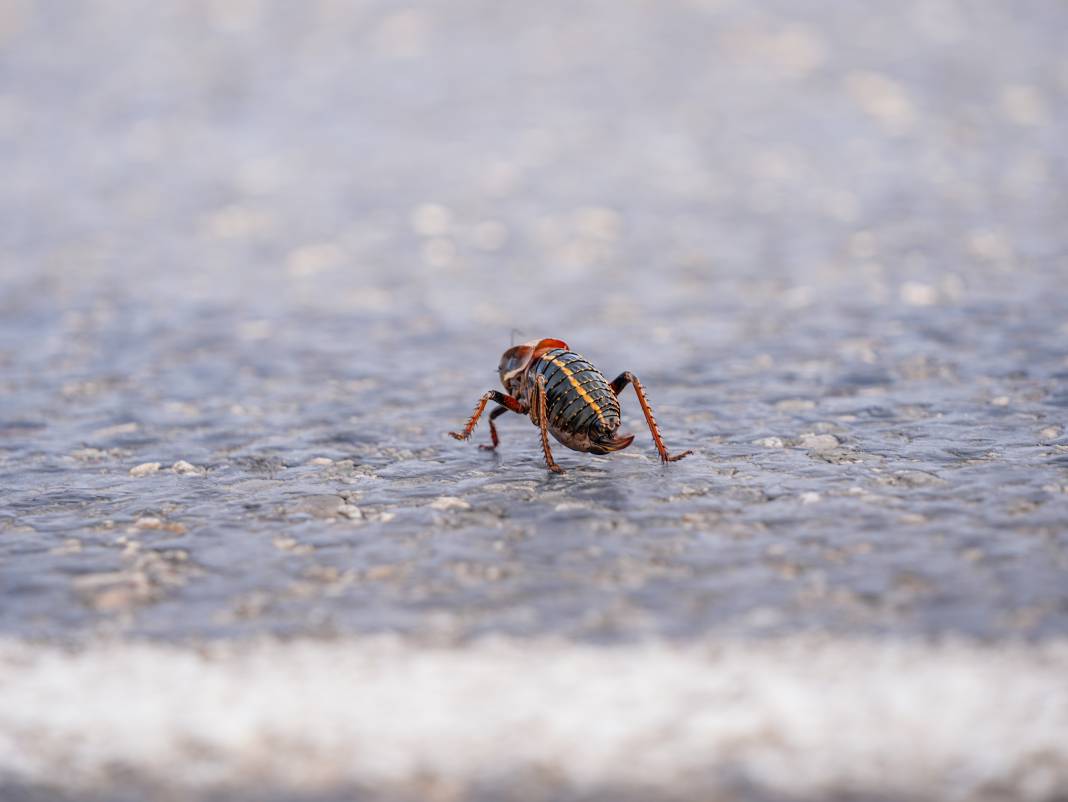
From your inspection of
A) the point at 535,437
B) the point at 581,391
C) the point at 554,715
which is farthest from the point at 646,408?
the point at 554,715

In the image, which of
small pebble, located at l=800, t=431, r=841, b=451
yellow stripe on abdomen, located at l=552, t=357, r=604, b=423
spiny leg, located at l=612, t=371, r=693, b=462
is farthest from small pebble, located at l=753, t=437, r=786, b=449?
yellow stripe on abdomen, located at l=552, t=357, r=604, b=423

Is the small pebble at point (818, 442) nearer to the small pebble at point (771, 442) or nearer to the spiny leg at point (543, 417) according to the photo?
the small pebble at point (771, 442)

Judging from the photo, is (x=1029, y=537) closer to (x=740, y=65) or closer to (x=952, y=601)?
(x=952, y=601)

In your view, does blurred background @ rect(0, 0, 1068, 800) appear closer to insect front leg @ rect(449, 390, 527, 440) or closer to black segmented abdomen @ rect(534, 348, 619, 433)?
insect front leg @ rect(449, 390, 527, 440)

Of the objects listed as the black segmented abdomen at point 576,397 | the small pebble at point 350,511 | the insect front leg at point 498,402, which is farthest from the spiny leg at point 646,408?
the small pebble at point 350,511

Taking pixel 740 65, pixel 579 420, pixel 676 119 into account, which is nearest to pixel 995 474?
pixel 579 420

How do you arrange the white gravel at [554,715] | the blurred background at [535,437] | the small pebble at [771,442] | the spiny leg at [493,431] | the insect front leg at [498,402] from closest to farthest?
the white gravel at [554,715], the blurred background at [535,437], the insect front leg at [498,402], the small pebble at [771,442], the spiny leg at [493,431]

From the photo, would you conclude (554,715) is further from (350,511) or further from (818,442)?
(818,442)
